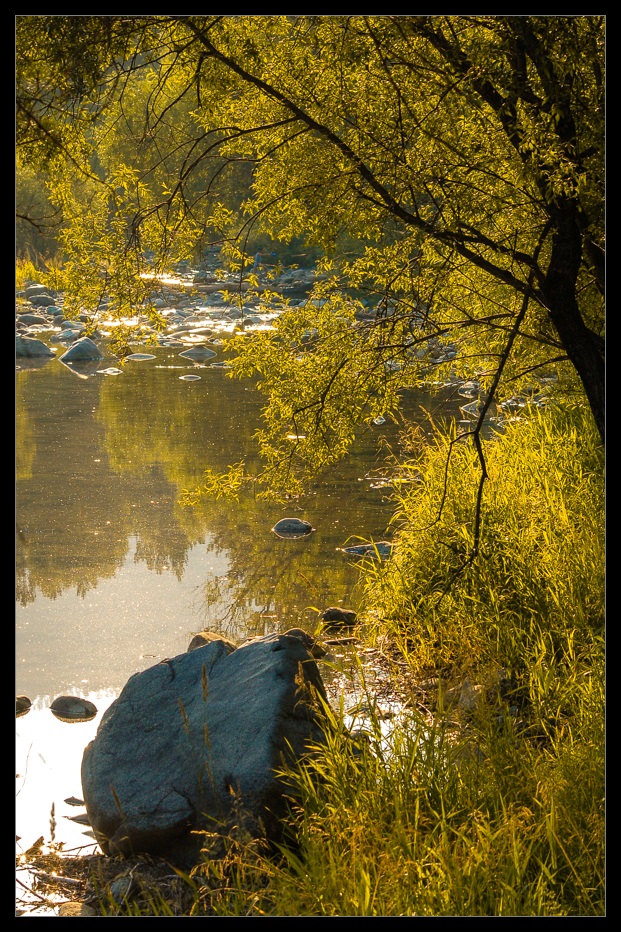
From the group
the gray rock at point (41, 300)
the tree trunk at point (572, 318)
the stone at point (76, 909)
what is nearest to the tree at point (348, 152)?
the tree trunk at point (572, 318)

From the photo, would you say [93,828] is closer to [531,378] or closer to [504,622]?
[504,622]

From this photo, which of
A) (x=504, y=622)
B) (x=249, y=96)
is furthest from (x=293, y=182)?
(x=504, y=622)

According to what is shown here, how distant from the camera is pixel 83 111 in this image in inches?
142

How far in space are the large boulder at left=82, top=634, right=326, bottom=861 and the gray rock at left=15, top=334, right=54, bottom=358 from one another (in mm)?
12988

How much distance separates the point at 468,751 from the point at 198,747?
93 centimetres

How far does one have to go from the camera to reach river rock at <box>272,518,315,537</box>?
7.33 m

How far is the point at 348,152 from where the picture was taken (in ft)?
12.3

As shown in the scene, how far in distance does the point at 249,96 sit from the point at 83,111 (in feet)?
2.82

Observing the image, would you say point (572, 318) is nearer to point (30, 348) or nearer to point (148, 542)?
point (148, 542)

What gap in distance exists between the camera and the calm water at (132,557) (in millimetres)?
4773

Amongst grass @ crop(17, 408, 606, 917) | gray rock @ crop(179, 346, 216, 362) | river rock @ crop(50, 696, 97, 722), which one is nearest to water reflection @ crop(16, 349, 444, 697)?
river rock @ crop(50, 696, 97, 722)

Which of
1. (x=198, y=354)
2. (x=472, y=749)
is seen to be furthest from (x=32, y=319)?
→ (x=472, y=749)

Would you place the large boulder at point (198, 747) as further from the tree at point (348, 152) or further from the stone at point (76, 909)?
the tree at point (348, 152)

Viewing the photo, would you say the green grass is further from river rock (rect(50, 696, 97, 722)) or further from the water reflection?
river rock (rect(50, 696, 97, 722))
